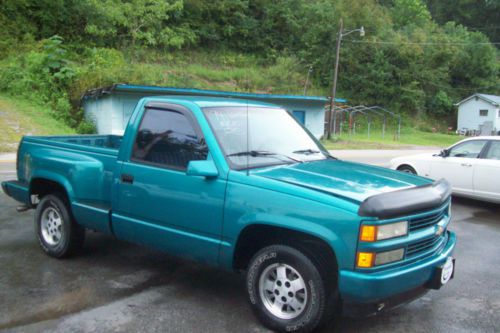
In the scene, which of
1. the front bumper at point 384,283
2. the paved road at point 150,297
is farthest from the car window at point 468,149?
the front bumper at point 384,283

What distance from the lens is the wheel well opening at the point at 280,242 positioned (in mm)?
3467

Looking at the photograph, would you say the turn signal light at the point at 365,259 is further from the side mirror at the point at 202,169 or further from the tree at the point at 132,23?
the tree at the point at 132,23

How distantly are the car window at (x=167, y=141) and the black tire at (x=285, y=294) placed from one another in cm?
104

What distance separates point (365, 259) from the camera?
3158 mm

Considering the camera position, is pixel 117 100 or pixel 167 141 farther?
pixel 117 100

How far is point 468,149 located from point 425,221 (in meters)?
6.65

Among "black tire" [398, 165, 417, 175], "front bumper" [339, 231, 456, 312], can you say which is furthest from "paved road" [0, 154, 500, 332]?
"black tire" [398, 165, 417, 175]

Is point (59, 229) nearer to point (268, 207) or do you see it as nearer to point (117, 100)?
point (268, 207)

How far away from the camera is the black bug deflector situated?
3.16 meters

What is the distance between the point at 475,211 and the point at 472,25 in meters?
75.3

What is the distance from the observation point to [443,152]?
973cm

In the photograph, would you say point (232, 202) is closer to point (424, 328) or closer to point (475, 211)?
point (424, 328)

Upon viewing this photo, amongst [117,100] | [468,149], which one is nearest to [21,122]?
[117,100]

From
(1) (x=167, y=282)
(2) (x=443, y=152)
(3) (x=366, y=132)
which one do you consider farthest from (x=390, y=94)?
(1) (x=167, y=282)
